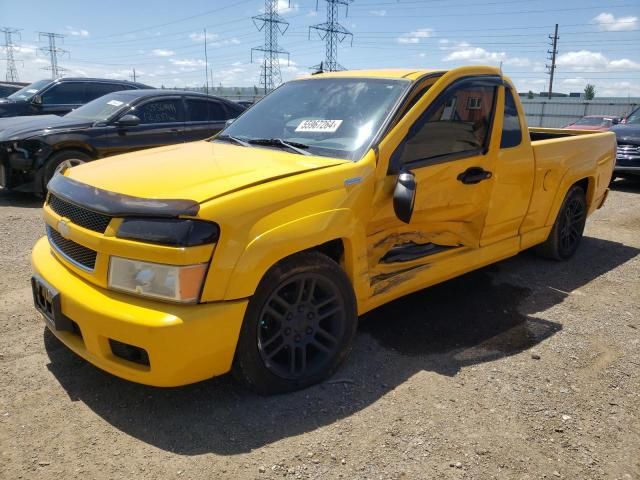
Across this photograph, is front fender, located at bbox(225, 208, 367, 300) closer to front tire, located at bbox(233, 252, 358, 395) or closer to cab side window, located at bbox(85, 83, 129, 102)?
front tire, located at bbox(233, 252, 358, 395)

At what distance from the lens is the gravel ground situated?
2520 mm

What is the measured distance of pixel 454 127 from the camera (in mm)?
3848

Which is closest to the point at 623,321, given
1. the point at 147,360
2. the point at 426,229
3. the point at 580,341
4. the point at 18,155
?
the point at 580,341

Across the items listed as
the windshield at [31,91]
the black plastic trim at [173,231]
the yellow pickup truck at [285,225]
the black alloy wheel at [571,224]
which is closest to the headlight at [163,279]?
the yellow pickup truck at [285,225]

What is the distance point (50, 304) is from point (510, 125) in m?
3.53

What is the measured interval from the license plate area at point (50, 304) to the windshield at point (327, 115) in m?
1.68

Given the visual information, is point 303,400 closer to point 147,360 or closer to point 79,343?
point 147,360

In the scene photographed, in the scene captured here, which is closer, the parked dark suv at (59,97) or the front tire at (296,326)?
the front tire at (296,326)

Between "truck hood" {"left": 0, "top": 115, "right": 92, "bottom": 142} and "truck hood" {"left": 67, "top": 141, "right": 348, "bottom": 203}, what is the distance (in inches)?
184

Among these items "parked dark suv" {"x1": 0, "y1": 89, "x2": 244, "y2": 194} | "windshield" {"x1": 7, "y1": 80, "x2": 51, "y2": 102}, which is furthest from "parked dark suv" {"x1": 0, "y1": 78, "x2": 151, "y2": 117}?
"parked dark suv" {"x1": 0, "y1": 89, "x2": 244, "y2": 194}

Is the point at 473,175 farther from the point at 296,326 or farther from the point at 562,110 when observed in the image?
the point at 562,110

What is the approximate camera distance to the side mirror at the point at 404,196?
10.2ft

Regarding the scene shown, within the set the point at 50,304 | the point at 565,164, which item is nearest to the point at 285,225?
the point at 50,304

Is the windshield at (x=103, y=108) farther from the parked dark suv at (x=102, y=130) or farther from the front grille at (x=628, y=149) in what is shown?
the front grille at (x=628, y=149)
